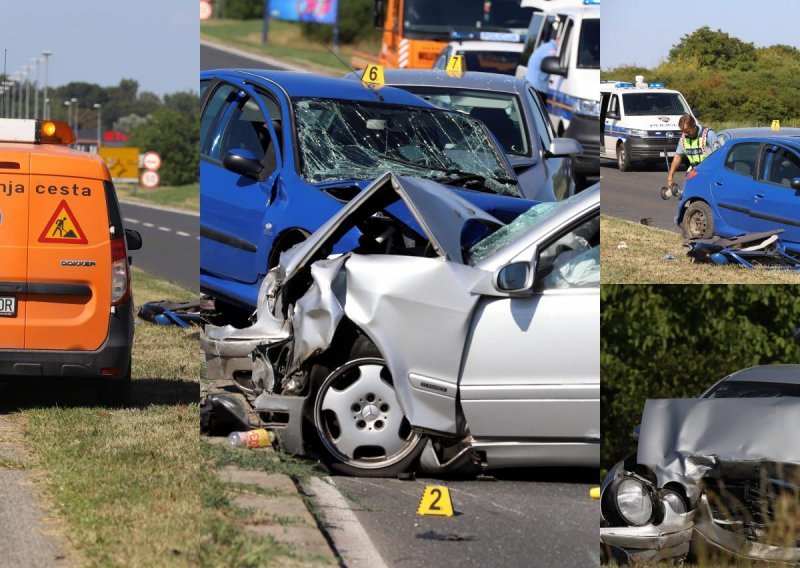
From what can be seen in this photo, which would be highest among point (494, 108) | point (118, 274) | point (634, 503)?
point (494, 108)

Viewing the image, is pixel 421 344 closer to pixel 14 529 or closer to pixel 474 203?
pixel 474 203

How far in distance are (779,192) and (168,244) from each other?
25408mm

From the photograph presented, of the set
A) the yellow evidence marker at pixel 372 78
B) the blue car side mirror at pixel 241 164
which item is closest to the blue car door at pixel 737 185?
the yellow evidence marker at pixel 372 78

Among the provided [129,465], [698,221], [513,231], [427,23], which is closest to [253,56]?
[427,23]

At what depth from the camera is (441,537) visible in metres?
5.52

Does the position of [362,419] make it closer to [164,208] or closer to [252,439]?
[252,439]

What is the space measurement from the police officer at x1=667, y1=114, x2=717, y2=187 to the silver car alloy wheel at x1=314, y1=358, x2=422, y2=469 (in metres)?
3.60

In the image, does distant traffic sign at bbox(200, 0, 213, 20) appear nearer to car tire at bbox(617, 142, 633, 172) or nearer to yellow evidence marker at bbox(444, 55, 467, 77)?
yellow evidence marker at bbox(444, 55, 467, 77)

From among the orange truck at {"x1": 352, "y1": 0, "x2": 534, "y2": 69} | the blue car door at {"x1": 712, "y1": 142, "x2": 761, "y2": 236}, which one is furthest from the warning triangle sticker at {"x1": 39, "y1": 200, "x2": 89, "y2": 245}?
the blue car door at {"x1": 712, "y1": 142, "x2": 761, "y2": 236}

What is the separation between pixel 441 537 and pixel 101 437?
3.47 metres

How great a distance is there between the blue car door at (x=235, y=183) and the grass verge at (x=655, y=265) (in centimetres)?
237

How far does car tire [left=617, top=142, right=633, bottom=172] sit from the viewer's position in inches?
297

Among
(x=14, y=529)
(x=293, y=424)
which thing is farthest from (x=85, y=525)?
(x=293, y=424)

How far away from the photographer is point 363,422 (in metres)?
6.29
